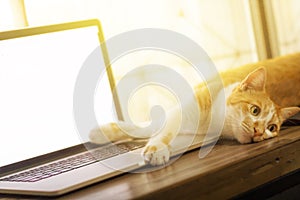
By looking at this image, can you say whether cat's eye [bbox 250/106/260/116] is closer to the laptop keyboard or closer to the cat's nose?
the cat's nose

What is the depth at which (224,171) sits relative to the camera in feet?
2.44

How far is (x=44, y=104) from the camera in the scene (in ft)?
3.65

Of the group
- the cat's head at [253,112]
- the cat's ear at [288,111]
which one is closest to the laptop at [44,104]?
the cat's head at [253,112]

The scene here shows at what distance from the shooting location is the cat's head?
37.1 inches

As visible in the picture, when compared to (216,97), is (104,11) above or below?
above

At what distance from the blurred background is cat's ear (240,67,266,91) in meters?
0.53

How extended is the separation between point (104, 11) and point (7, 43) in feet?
1.65

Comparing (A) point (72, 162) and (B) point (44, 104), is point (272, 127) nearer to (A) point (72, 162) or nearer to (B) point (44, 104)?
(A) point (72, 162)

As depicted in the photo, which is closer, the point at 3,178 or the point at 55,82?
the point at 3,178

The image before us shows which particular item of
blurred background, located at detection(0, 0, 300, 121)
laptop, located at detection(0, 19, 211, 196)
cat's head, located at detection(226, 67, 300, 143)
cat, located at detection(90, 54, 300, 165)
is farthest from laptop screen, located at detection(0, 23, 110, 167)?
cat's head, located at detection(226, 67, 300, 143)

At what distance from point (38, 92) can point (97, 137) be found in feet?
0.66

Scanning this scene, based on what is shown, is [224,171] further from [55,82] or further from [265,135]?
[55,82]

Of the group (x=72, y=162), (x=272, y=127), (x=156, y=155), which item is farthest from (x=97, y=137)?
(x=272, y=127)

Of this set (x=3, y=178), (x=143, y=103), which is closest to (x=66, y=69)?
(x=3, y=178)
